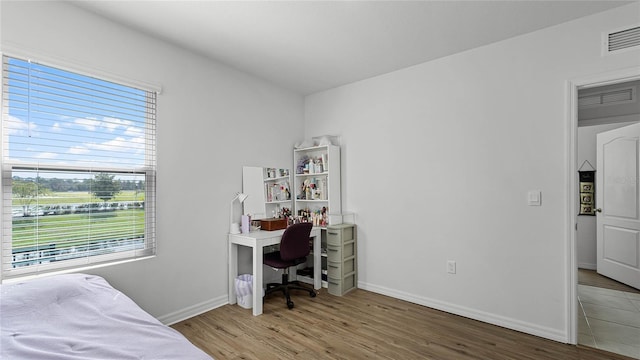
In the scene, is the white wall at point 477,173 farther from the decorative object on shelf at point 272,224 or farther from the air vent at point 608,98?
the air vent at point 608,98

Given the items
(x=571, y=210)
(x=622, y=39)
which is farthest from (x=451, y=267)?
(x=622, y=39)

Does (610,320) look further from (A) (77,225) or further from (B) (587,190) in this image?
(A) (77,225)

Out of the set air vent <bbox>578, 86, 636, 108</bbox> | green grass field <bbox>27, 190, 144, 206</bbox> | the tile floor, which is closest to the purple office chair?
green grass field <bbox>27, 190, 144, 206</bbox>

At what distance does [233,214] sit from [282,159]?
1.05m

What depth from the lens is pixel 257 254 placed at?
2.93 metres

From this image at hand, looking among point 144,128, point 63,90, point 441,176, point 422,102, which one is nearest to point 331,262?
point 441,176

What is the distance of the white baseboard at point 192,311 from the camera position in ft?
8.79

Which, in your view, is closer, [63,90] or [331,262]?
[63,90]

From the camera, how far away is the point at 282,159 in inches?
156

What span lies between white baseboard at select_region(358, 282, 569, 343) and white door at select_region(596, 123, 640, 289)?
2.00 m

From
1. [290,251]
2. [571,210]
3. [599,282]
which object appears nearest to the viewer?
[571,210]

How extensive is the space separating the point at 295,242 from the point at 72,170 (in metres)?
1.99

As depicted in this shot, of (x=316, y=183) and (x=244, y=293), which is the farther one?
(x=316, y=183)

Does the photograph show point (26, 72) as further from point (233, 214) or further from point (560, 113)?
point (560, 113)
